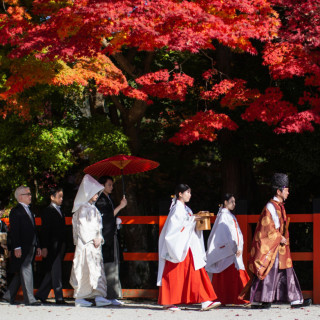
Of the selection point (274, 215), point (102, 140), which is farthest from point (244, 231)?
point (102, 140)

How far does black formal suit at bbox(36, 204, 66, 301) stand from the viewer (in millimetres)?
8781

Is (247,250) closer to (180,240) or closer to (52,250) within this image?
(180,240)

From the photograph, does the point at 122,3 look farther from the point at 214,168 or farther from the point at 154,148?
the point at 214,168

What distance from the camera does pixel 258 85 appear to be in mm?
13188

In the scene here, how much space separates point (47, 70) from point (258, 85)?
437 centimetres

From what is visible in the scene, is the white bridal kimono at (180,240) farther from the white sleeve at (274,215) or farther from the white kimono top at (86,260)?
the white sleeve at (274,215)

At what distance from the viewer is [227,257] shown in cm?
873

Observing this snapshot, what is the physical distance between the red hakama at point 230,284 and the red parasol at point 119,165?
1.85m

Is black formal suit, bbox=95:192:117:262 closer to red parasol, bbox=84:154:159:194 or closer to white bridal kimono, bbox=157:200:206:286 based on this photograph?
red parasol, bbox=84:154:159:194

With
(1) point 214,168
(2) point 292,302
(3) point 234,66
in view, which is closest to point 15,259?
(2) point 292,302

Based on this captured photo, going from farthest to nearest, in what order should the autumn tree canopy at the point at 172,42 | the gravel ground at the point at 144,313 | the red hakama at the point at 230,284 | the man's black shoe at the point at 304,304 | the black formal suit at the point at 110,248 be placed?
the autumn tree canopy at the point at 172,42
the black formal suit at the point at 110,248
the red hakama at the point at 230,284
the man's black shoe at the point at 304,304
the gravel ground at the point at 144,313

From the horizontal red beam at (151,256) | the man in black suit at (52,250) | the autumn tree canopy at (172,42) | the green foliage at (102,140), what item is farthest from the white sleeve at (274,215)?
the green foliage at (102,140)

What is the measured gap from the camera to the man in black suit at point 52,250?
8781mm

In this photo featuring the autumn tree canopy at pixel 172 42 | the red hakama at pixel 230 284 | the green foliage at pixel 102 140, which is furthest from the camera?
the green foliage at pixel 102 140
